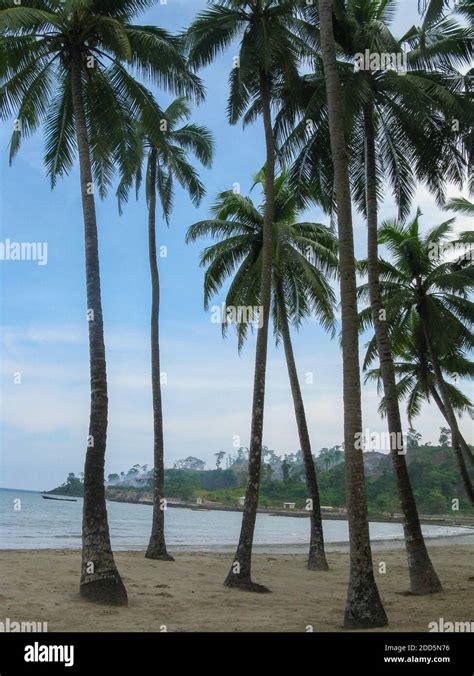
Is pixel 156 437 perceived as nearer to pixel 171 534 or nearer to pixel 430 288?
pixel 430 288

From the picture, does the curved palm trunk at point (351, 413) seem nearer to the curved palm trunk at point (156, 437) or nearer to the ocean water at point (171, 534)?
the curved palm trunk at point (156, 437)

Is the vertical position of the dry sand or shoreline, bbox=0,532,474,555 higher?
the dry sand

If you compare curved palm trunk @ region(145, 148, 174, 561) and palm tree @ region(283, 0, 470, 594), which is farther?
curved palm trunk @ region(145, 148, 174, 561)

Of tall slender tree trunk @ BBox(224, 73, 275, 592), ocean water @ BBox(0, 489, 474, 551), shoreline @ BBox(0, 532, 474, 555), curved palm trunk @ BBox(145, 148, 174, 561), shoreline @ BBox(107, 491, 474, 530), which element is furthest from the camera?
→ shoreline @ BBox(107, 491, 474, 530)

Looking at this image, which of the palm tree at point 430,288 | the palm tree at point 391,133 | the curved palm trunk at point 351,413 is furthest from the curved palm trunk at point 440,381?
the curved palm trunk at point 351,413

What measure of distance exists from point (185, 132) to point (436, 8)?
13.1m

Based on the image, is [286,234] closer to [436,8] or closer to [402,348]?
[402,348]

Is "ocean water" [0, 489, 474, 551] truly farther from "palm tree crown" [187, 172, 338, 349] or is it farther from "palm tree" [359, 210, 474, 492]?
"palm tree" [359, 210, 474, 492]

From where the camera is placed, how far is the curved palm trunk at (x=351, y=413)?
10.8 metres

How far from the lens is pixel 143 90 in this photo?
16.1 metres

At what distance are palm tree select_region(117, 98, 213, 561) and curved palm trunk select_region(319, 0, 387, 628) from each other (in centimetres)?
853

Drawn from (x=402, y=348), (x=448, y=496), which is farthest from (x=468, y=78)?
(x=448, y=496)

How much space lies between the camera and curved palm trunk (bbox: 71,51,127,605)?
483 inches

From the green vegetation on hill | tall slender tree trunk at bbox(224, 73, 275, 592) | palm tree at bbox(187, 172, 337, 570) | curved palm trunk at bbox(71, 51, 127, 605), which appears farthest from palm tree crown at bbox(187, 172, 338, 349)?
the green vegetation on hill
